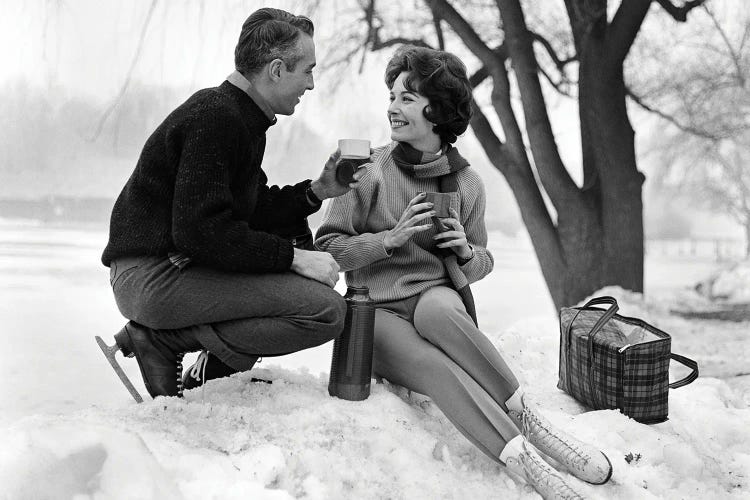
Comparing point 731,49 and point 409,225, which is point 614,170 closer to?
point 731,49

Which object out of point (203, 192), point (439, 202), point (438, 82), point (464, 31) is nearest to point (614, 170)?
point (464, 31)

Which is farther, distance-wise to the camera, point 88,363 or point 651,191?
point 651,191

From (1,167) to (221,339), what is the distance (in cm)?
231

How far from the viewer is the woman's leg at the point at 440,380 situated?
2.05m

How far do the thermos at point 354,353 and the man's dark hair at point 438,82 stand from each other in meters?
0.67

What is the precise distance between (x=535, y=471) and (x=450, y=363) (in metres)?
0.38

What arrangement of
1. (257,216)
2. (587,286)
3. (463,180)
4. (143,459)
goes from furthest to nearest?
(587,286) < (463,180) < (257,216) < (143,459)

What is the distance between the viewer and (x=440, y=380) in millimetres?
2139

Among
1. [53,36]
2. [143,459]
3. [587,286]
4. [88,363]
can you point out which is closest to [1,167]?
[53,36]

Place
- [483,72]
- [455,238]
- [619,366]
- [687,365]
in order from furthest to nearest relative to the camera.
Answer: [483,72], [687,365], [619,366], [455,238]

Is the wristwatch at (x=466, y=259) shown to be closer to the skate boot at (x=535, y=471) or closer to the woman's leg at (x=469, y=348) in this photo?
the woman's leg at (x=469, y=348)

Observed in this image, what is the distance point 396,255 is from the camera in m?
2.38

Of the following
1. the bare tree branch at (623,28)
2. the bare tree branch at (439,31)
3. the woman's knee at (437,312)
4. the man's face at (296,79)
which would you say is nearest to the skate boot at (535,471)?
the woman's knee at (437,312)

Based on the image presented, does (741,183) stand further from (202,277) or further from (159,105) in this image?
(202,277)
